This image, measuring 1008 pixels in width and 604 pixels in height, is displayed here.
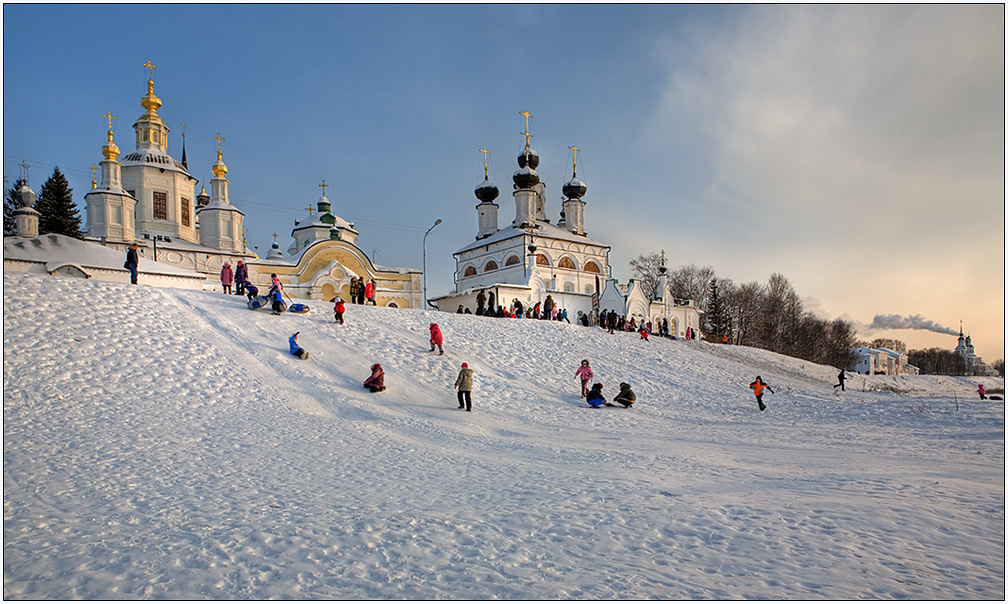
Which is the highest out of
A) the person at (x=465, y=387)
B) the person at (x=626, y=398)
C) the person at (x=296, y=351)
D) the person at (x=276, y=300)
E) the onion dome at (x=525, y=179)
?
the onion dome at (x=525, y=179)

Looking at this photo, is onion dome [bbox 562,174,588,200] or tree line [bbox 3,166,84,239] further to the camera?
onion dome [bbox 562,174,588,200]

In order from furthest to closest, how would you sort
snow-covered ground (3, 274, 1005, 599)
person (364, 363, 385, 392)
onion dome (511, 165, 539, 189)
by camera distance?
onion dome (511, 165, 539, 189) < person (364, 363, 385, 392) < snow-covered ground (3, 274, 1005, 599)

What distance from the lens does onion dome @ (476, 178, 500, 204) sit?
159 feet

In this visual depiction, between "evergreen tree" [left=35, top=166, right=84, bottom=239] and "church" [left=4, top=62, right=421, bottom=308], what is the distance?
5315mm

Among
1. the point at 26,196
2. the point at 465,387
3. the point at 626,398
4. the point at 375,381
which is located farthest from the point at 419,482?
the point at 26,196

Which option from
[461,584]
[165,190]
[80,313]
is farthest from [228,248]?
[461,584]

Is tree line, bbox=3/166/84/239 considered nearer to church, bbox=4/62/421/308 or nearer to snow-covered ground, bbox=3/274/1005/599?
church, bbox=4/62/421/308

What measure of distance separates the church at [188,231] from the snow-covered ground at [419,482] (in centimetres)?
1873

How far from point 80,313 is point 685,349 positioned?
1936cm

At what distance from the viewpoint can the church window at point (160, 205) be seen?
121 ft

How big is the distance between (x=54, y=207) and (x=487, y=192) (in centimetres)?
2980

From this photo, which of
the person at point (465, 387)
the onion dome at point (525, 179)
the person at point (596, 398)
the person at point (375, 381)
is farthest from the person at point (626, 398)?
the onion dome at point (525, 179)

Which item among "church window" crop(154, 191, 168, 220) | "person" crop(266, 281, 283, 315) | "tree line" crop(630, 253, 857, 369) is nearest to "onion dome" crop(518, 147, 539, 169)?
"tree line" crop(630, 253, 857, 369)

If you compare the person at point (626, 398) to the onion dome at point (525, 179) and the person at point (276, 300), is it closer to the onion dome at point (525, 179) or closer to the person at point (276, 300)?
the person at point (276, 300)
